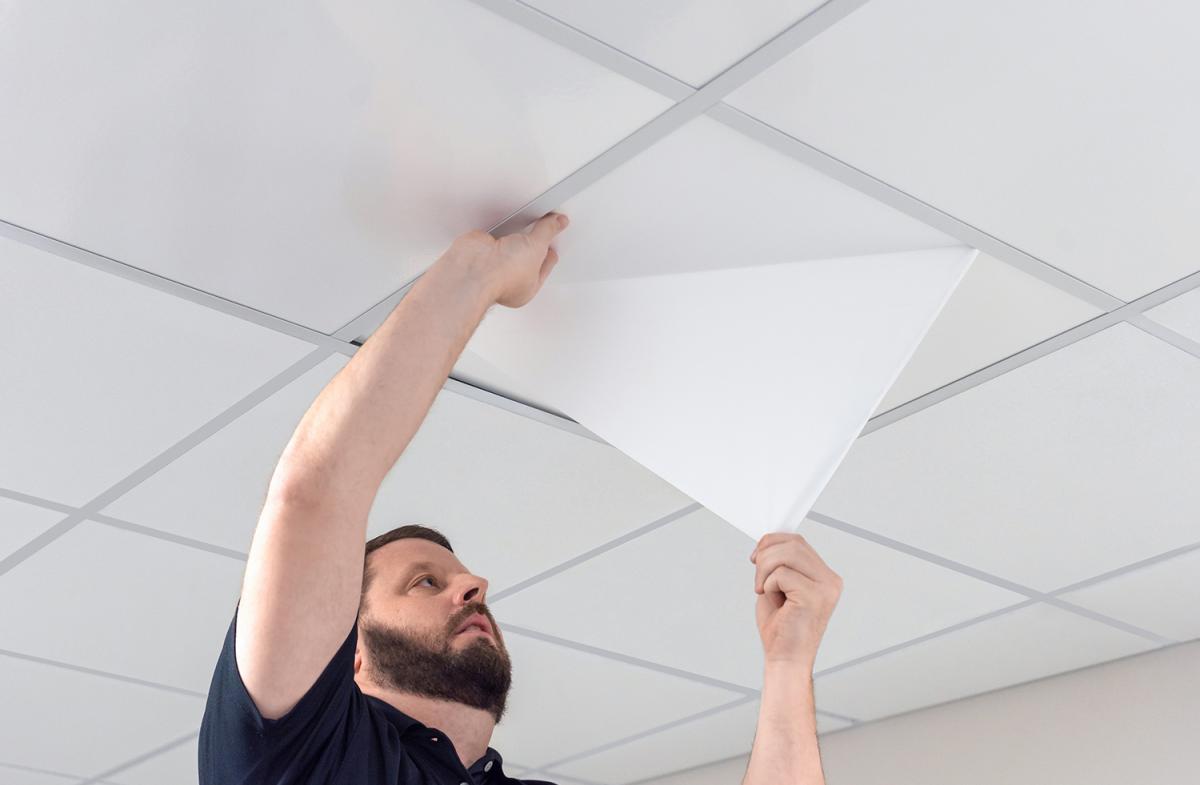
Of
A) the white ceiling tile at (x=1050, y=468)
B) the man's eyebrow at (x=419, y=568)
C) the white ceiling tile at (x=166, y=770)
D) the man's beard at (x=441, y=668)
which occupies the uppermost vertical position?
the white ceiling tile at (x=166, y=770)

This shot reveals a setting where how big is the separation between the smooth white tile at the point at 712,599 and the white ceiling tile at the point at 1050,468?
0.36 feet

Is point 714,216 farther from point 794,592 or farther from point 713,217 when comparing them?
point 794,592

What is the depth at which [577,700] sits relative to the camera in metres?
2.95

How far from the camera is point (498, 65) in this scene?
1.22 metres

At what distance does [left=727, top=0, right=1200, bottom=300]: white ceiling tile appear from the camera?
1.18 meters

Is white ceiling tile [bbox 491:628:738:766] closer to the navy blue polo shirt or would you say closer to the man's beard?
the man's beard

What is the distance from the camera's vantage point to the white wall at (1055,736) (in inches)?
106

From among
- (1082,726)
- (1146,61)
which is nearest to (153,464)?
(1146,61)

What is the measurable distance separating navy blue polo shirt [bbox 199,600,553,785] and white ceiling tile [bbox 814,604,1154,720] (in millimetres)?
1703

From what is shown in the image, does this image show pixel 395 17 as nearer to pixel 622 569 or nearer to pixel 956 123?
pixel 956 123

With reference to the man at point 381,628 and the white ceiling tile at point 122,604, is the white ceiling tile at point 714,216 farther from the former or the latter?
the white ceiling tile at point 122,604

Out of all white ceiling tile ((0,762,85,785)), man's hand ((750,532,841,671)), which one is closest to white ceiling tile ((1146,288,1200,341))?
man's hand ((750,532,841,671))

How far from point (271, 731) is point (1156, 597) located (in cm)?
197

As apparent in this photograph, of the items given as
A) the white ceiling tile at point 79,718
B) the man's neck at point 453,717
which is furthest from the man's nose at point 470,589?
the white ceiling tile at point 79,718
